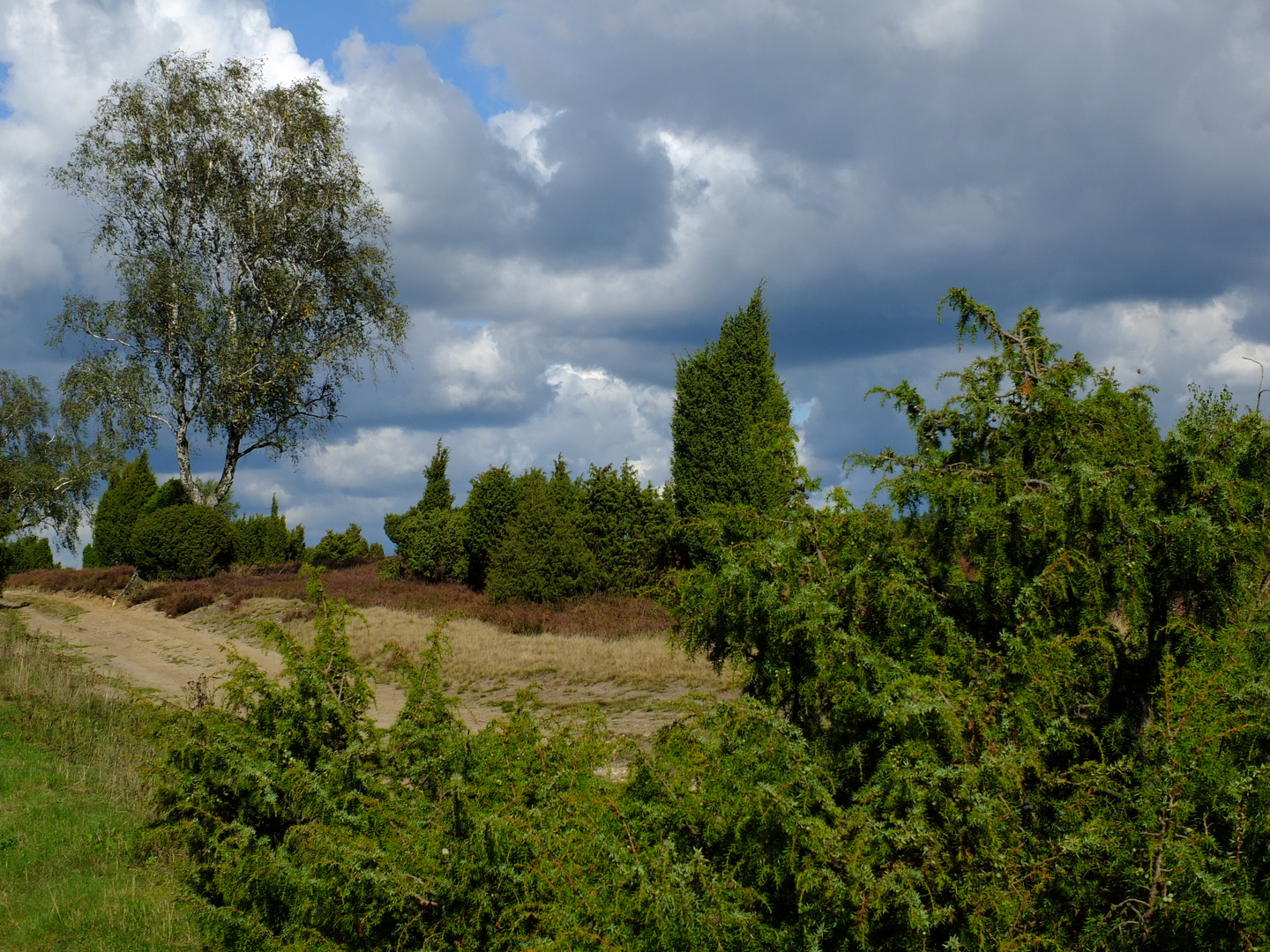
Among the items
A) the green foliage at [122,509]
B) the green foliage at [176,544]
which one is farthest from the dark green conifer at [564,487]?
the green foliage at [122,509]

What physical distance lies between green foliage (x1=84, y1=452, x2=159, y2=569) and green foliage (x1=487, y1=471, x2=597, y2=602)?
62.1 ft

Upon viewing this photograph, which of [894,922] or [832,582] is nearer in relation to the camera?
[894,922]

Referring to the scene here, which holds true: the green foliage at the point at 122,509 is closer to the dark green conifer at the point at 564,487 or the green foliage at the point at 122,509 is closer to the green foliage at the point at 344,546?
the green foliage at the point at 344,546

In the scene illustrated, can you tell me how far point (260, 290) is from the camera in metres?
28.3

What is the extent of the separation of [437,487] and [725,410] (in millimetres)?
13176

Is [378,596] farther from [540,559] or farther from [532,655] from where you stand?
[532,655]

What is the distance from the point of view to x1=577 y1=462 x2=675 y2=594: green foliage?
2217cm

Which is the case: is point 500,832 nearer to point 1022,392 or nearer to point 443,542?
point 1022,392

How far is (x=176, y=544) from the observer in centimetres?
2694

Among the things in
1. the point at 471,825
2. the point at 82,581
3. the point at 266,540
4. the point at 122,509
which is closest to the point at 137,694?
the point at 471,825

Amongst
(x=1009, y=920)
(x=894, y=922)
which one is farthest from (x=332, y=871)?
(x=1009, y=920)

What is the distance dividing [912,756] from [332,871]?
268 centimetres

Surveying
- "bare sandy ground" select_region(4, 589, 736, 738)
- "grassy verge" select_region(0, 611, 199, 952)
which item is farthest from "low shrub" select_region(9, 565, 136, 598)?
"grassy verge" select_region(0, 611, 199, 952)

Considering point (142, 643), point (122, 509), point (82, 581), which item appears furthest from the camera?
point (122, 509)
